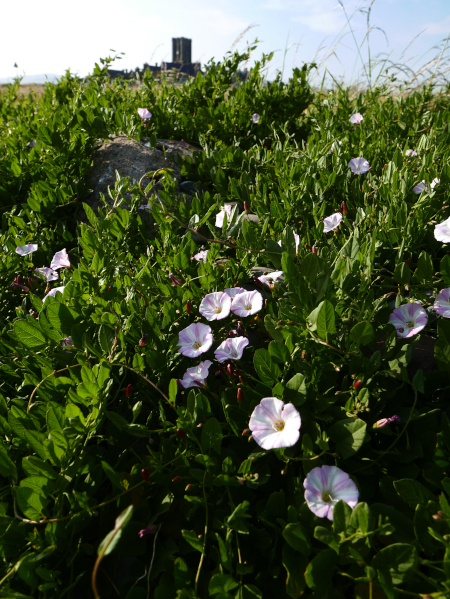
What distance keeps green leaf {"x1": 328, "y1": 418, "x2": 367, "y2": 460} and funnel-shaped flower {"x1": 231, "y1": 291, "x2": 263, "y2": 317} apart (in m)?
0.53

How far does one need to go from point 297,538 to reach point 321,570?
9 centimetres

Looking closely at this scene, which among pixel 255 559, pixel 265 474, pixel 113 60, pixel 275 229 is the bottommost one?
pixel 255 559

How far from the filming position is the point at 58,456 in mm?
1272

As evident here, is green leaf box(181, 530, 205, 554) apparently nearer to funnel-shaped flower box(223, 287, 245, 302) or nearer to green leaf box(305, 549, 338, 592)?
green leaf box(305, 549, 338, 592)

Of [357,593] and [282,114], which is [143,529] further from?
[282,114]

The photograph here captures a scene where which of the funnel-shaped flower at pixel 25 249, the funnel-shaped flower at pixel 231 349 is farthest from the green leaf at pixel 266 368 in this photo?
the funnel-shaped flower at pixel 25 249

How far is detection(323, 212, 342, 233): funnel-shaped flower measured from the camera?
7.09 ft

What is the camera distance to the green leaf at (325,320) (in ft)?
4.46

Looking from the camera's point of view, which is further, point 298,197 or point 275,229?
point 298,197

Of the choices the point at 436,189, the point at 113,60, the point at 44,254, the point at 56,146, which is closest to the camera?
the point at 436,189

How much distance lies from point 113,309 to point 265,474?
0.90 metres

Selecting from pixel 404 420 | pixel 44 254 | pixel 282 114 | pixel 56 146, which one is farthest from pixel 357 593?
pixel 282 114

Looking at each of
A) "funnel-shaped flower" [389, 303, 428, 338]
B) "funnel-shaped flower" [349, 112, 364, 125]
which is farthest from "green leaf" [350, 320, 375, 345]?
"funnel-shaped flower" [349, 112, 364, 125]

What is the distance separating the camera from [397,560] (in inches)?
41.1
